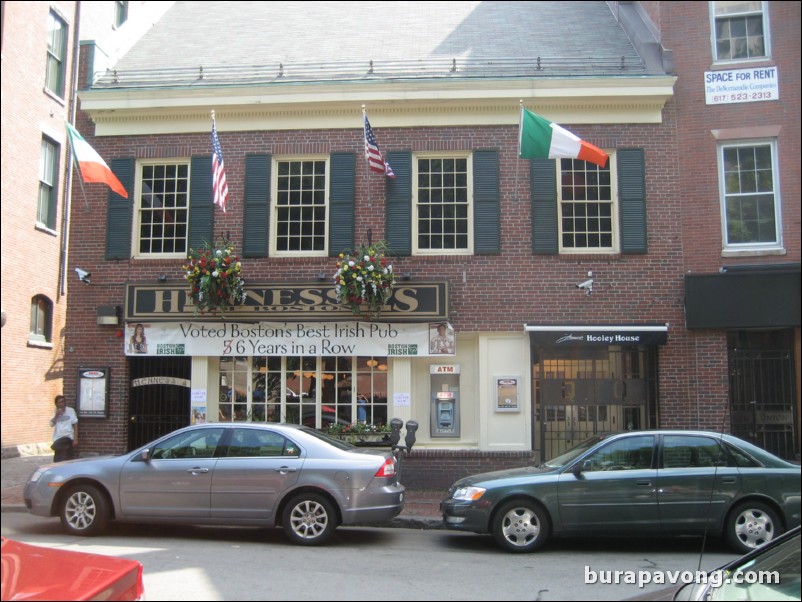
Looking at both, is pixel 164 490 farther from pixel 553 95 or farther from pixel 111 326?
pixel 553 95

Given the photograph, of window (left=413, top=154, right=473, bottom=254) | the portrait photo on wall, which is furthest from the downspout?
the portrait photo on wall

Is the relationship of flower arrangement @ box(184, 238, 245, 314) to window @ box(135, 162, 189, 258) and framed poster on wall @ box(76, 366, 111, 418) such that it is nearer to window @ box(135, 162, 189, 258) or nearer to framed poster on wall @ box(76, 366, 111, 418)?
window @ box(135, 162, 189, 258)

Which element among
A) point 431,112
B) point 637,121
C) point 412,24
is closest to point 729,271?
point 637,121

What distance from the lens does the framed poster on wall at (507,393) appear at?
13.2 meters

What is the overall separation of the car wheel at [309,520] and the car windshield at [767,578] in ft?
18.5

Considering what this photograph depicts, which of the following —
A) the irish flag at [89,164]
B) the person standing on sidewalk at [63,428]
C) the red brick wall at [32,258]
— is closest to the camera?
the red brick wall at [32,258]

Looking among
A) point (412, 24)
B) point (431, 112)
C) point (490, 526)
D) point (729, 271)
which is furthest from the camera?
point (412, 24)

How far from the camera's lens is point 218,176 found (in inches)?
510

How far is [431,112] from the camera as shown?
45.7 ft

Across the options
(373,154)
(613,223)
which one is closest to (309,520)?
(373,154)

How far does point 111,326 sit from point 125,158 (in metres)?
3.28

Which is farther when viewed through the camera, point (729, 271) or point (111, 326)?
point (111, 326)

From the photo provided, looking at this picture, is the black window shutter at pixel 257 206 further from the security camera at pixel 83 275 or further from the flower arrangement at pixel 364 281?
the security camera at pixel 83 275

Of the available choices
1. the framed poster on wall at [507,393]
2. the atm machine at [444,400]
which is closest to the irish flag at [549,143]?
the framed poster on wall at [507,393]
